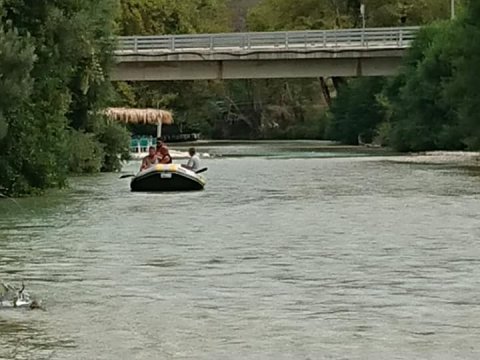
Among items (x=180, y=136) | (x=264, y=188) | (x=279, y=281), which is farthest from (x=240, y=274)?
(x=180, y=136)

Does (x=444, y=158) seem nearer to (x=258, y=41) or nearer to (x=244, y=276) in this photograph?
(x=258, y=41)

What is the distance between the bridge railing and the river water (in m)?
34.1

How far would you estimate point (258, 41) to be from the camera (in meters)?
72.4

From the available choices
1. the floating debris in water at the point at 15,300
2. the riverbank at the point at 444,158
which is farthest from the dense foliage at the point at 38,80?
the riverbank at the point at 444,158

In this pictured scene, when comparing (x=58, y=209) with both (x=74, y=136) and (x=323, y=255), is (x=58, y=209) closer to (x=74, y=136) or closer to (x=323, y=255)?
(x=323, y=255)

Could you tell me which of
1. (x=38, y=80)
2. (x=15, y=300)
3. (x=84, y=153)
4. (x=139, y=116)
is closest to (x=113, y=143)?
(x=84, y=153)

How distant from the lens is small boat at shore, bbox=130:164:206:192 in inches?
1564

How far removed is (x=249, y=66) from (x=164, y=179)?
33.8 meters

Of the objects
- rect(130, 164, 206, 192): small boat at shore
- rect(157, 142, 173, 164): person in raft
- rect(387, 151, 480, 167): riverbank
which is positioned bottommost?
rect(387, 151, 480, 167): riverbank

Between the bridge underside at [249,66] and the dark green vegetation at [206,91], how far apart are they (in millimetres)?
2688

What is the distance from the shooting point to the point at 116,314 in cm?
1638

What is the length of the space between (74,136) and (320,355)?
113 ft

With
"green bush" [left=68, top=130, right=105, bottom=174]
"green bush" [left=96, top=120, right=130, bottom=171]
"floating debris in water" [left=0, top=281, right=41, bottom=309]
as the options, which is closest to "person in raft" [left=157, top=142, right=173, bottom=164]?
"green bush" [left=68, top=130, right=105, bottom=174]

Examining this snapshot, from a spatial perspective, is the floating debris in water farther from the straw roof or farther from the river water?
the straw roof
